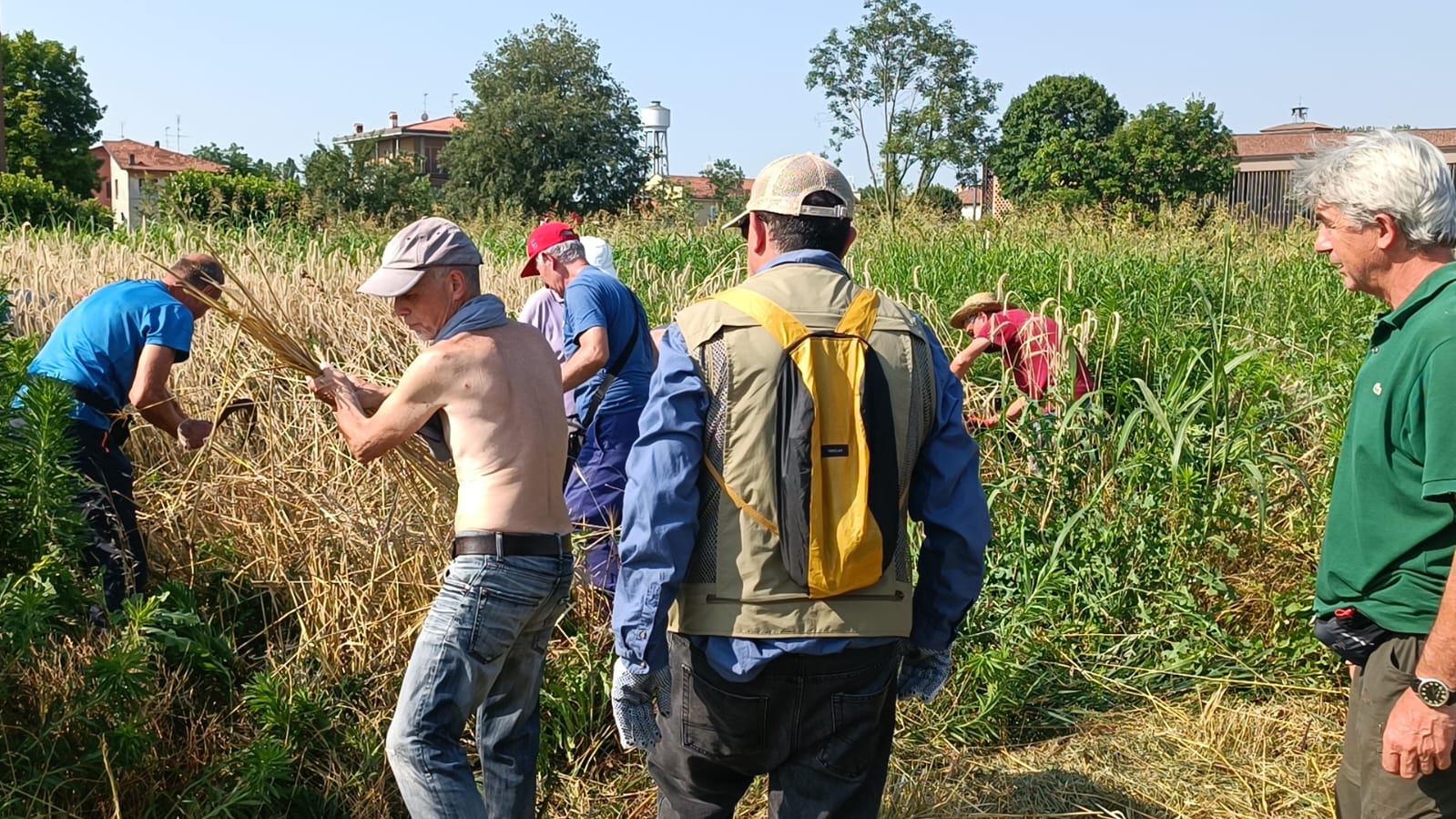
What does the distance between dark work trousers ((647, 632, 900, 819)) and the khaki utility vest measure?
80 mm

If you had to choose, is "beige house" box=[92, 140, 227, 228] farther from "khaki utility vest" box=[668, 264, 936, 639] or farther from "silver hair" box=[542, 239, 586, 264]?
"khaki utility vest" box=[668, 264, 936, 639]

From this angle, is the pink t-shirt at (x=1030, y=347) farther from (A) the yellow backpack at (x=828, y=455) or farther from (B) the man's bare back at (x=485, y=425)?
(A) the yellow backpack at (x=828, y=455)

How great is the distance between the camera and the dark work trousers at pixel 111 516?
4.19 meters

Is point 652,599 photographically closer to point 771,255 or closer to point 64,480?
point 771,255

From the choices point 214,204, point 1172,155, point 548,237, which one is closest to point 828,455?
point 548,237

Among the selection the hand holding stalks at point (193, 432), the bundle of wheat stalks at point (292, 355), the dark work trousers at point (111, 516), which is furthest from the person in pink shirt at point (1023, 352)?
the dark work trousers at point (111, 516)

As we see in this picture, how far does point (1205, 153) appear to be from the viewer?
32688 mm

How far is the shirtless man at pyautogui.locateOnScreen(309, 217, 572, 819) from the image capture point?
303 centimetres

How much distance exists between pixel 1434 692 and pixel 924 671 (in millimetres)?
964

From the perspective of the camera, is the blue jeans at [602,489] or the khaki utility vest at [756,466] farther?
the blue jeans at [602,489]

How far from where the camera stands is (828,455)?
2361 millimetres

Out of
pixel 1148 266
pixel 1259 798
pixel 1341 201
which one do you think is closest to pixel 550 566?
pixel 1341 201

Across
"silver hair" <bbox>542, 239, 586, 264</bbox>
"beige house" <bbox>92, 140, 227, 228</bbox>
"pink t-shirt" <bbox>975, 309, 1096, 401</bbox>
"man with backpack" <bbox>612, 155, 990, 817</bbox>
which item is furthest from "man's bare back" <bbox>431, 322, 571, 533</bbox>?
"beige house" <bbox>92, 140, 227, 228</bbox>

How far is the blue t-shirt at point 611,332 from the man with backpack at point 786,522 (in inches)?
92.2
